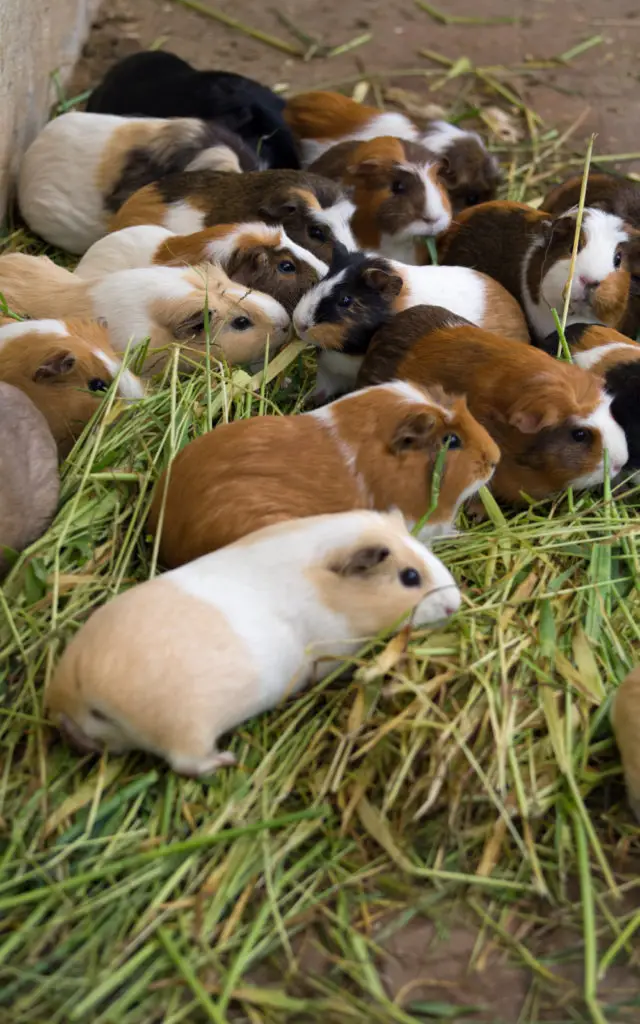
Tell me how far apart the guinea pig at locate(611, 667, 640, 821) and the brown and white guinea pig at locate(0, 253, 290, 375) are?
4.69ft

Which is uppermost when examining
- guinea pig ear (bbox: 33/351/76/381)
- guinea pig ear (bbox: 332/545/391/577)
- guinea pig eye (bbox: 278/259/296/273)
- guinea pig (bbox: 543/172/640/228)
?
guinea pig (bbox: 543/172/640/228)

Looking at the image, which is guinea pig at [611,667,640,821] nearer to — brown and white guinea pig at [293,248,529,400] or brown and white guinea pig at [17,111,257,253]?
brown and white guinea pig at [293,248,529,400]

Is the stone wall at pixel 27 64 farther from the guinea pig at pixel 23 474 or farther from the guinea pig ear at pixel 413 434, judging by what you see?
the guinea pig ear at pixel 413 434

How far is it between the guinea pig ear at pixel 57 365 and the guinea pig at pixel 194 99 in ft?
5.75

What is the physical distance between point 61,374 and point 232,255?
0.78m

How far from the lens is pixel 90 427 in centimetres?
245

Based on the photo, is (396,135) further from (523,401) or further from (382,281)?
(523,401)

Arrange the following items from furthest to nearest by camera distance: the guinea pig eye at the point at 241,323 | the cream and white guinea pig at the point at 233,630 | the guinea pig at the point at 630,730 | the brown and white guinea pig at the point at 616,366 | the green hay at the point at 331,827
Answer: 1. the guinea pig eye at the point at 241,323
2. the brown and white guinea pig at the point at 616,366
3. the guinea pig at the point at 630,730
4. the cream and white guinea pig at the point at 233,630
5. the green hay at the point at 331,827

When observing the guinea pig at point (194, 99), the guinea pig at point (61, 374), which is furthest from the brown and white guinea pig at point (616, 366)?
the guinea pig at point (194, 99)

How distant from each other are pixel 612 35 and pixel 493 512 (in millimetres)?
3430

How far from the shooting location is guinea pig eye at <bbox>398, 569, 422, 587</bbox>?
1.98 metres

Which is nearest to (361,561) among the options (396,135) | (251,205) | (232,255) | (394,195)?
(232,255)

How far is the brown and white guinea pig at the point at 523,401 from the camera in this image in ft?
8.07

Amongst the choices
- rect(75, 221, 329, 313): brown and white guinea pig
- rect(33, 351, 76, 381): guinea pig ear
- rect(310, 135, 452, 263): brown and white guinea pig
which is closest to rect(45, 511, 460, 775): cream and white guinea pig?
rect(33, 351, 76, 381): guinea pig ear
